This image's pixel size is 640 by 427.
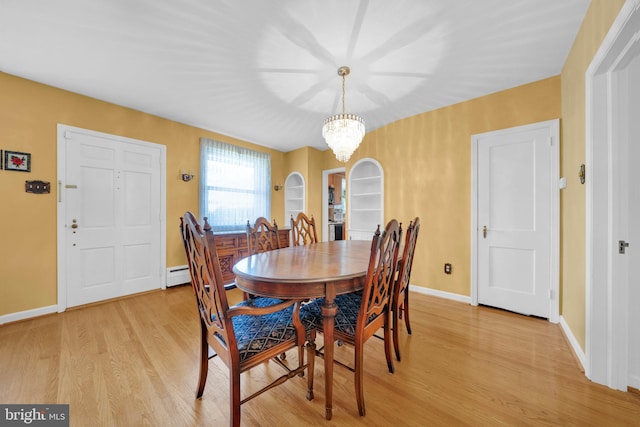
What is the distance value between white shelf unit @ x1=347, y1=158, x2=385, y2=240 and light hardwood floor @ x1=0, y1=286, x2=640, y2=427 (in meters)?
2.07

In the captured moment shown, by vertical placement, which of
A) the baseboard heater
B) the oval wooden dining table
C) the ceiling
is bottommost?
the baseboard heater

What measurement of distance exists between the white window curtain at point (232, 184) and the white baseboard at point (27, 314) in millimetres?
1972

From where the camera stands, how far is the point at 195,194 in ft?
13.0

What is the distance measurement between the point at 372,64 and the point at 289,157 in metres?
3.25

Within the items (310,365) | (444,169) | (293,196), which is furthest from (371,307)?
A: (293,196)

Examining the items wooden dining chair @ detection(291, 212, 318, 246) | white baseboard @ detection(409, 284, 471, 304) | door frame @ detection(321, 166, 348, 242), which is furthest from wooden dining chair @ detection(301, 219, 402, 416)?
door frame @ detection(321, 166, 348, 242)

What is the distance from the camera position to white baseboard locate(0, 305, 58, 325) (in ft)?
8.05

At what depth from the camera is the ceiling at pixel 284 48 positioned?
1696 millimetres

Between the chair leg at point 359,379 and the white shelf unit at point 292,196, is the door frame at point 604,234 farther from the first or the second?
the white shelf unit at point 292,196

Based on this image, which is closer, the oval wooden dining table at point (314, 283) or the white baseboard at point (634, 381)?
the oval wooden dining table at point (314, 283)

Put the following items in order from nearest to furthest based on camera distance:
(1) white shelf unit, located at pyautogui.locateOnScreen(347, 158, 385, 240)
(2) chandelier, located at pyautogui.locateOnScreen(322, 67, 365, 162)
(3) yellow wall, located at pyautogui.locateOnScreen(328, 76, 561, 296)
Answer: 1. (2) chandelier, located at pyautogui.locateOnScreen(322, 67, 365, 162)
2. (3) yellow wall, located at pyautogui.locateOnScreen(328, 76, 561, 296)
3. (1) white shelf unit, located at pyautogui.locateOnScreen(347, 158, 385, 240)

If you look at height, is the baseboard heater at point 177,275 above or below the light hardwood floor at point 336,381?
above

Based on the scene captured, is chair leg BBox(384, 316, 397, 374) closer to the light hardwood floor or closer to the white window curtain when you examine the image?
the light hardwood floor

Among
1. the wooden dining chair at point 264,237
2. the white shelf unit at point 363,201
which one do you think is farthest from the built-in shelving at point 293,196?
the wooden dining chair at point 264,237
